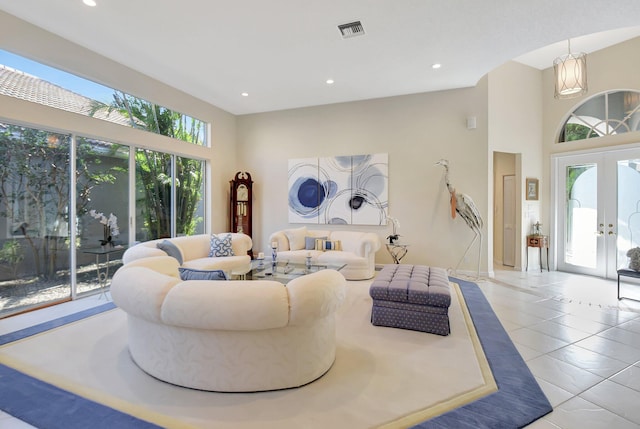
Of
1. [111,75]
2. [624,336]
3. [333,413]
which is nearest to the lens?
[333,413]

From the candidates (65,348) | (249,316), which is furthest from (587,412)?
(65,348)

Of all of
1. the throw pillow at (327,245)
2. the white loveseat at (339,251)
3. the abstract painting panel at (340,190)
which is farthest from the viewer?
the abstract painting panel at (340,190)

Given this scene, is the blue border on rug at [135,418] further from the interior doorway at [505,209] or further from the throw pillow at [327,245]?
the interior doorway at [505,209]

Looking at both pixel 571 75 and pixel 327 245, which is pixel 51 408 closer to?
pixel 327 245

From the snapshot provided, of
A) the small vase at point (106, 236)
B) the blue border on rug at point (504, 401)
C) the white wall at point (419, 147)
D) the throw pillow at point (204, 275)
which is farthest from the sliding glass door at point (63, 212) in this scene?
the blue border on rug at point (504, 401)

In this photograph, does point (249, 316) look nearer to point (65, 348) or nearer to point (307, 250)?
point (65, 348)

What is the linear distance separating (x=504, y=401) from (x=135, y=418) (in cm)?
231

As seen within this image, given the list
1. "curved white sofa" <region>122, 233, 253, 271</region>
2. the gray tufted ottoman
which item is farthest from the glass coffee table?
the gray tufted ottoman

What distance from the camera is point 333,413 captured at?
1.82 metres

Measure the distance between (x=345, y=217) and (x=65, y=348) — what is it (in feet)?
15.2

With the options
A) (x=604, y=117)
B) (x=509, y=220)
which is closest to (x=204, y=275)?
(x=509, y=220)

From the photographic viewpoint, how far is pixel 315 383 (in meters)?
2.12

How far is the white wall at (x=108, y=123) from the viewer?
11.3 feet

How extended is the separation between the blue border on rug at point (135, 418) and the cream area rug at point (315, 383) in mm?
58
